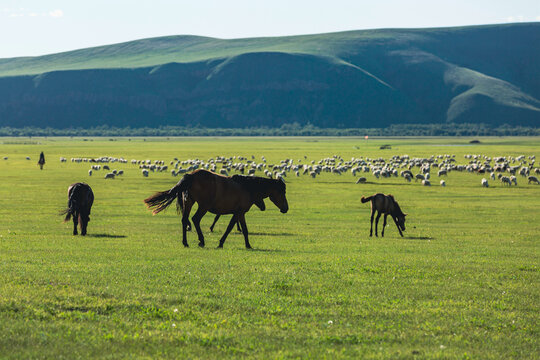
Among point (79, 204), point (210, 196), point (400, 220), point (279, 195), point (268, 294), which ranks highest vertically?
point (210, 196)

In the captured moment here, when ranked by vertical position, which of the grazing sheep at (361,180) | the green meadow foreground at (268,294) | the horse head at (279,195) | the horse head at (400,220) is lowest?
the grazing sheep at (361,180)

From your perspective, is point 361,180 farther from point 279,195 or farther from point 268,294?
point 268,294

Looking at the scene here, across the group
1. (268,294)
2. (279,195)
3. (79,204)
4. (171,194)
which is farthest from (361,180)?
(268,294)

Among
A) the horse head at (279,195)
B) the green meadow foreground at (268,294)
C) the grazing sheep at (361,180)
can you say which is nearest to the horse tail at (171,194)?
the green meadow foreground at (268,294)

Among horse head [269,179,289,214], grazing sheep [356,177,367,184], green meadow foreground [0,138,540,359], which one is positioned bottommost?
grazing sheep [356,177,367,184]

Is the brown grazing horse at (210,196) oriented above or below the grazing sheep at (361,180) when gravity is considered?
above

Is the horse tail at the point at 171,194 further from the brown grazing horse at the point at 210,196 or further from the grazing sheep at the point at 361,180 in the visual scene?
the grazing sheep at the point at 361,180

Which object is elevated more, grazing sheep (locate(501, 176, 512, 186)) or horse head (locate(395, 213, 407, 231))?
horse head (locate(395, 213, 407, 231))

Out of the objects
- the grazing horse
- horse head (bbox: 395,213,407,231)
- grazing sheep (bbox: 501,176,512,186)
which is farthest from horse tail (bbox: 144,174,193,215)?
grazing sheep (bbox: 501,176,512,186)

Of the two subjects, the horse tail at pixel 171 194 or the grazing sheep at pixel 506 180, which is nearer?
the horse tail at pixel 171 194

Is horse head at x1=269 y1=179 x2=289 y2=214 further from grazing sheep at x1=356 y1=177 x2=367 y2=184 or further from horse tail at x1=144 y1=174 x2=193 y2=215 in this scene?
grazing sheep at x1=356 y1=177 x2=367 y2=184

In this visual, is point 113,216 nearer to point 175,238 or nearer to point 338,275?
point 175,238

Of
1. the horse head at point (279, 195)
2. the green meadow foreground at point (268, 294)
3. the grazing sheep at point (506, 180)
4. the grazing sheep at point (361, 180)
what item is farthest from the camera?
the grazing sheep at point (361, 180)

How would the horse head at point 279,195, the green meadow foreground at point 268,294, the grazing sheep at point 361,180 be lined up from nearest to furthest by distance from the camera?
the green meadow foreground at point 268,294
the horse head at point 279,195
the grazing sheep at point 361,180
